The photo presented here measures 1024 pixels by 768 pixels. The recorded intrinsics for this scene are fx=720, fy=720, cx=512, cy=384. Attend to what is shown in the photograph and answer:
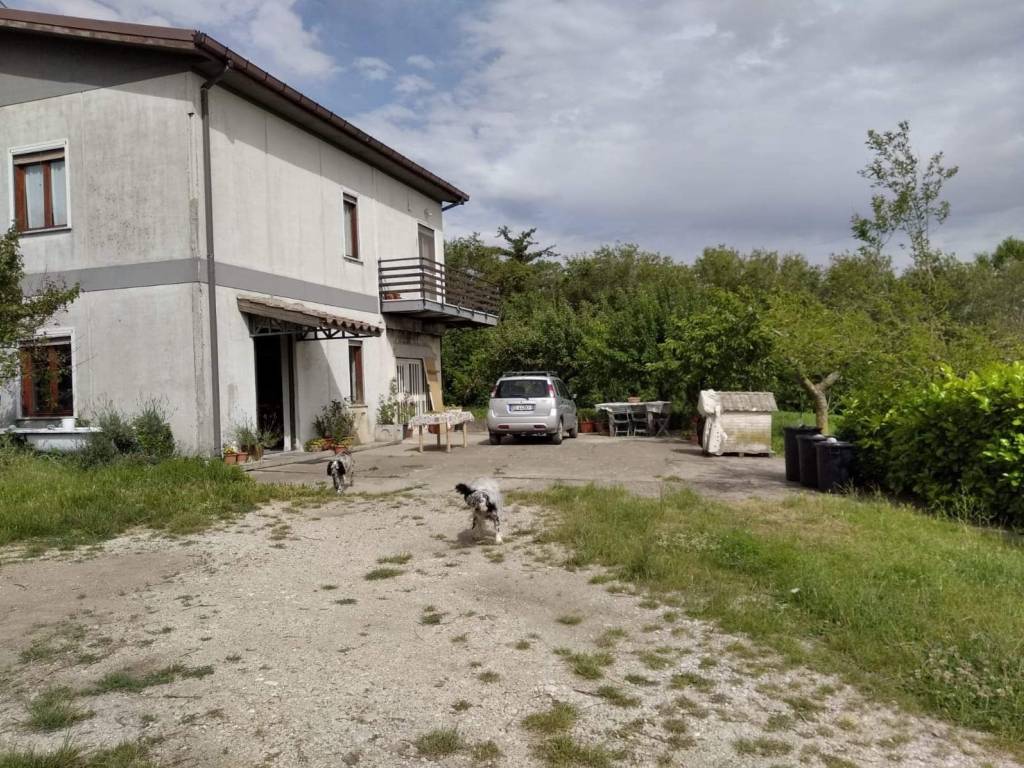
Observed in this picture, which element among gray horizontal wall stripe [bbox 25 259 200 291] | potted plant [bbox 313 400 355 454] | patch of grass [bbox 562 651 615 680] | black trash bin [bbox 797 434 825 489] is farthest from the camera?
potted plant [bbox 313 400 355 454]

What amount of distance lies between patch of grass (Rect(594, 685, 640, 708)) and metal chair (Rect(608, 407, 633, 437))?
1671 centimetres

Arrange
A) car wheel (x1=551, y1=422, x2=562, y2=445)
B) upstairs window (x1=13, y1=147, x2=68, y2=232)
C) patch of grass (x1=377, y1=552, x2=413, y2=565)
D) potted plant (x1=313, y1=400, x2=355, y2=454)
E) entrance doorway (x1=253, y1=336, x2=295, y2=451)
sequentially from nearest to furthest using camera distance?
patch of grass (x1=377, y1=552, x2=413, y2=565) < upstairs window (x1=13, y1=147, x2=68, y2=232) < entrance doorway (x1=253, y1=336, x2=295, y2=451) < potted plant (x1=313, y1=400, x2=355, y2=454) < car wheel (x1=551, y1=422, x2=562, y2=445)

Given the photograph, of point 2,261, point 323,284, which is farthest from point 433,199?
point 2,261

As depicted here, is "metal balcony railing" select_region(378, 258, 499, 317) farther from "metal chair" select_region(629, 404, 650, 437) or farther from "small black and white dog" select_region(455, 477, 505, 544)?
"small black and white dog" select_region(455, 477, 505, 544)

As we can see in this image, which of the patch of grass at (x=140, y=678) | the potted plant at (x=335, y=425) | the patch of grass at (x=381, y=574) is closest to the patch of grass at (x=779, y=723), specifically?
the patch of grass at (x=140, y=678)

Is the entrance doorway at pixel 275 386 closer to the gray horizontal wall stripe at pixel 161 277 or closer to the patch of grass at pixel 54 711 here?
the gray horizontal wall stripe at pixel 161 277

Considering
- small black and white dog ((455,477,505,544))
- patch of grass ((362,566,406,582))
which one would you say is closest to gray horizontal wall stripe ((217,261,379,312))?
small black and white dog ((455,477,505,544))

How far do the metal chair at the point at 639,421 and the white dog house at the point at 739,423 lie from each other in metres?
5.49

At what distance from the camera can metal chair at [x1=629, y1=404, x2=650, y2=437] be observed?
20.2m

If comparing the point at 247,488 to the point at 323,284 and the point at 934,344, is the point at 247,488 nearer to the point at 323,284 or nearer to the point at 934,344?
the point at 323,284

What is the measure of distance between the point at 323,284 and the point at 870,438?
11481 millimetres

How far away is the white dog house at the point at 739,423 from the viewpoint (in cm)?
1434

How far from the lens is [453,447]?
54.4 ft

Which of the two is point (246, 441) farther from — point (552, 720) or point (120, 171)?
point (552, 720)
